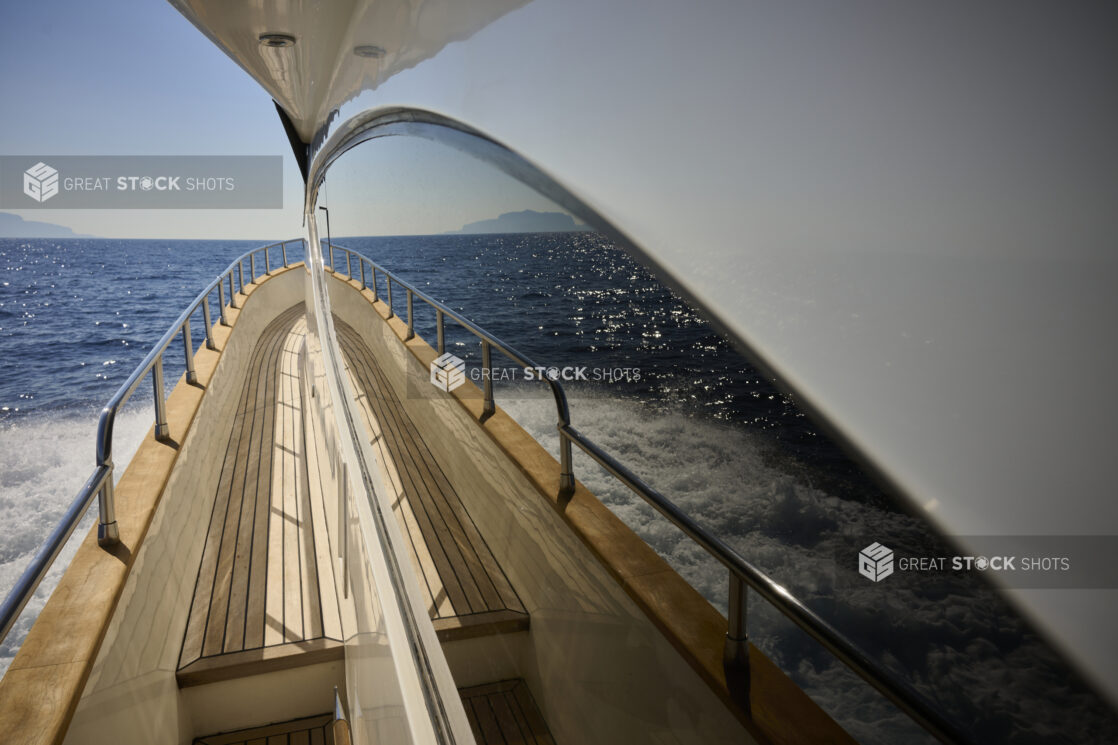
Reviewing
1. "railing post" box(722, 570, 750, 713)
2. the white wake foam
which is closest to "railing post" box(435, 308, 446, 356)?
"railing post" box(722, 570, 750, 713)

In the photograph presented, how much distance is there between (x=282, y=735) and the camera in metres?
2.08

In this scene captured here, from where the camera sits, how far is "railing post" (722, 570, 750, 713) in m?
0.21

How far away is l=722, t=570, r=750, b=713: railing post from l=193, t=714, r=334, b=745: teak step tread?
7.62 ft

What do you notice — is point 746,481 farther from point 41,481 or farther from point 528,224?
point 41,481

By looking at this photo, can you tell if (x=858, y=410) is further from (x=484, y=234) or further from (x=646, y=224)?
(x=484, y=234)

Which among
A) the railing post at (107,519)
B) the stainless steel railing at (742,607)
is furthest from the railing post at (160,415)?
the stainless steel railing at (742,607)

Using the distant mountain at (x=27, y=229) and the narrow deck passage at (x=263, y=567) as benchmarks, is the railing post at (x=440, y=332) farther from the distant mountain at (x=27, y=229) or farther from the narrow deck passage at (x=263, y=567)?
the distant mountain at (x=27, y=229)

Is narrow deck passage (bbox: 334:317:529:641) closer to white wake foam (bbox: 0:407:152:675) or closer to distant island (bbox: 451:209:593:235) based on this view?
distant island (bbox: 451:209:593:235)

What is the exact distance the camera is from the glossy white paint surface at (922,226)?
0.37 feet

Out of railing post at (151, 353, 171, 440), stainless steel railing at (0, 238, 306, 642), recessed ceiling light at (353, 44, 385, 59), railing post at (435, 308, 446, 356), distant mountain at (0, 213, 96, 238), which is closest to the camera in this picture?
railing post at (435, 308, 446, 356)

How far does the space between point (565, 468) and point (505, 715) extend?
0.57 ft

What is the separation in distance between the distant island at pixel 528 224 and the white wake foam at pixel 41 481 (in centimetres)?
465

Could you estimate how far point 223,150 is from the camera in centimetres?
5059

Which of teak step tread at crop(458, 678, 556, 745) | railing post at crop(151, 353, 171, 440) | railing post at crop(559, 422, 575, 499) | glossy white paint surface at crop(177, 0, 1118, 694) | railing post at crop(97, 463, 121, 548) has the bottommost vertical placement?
railing post at crop(97, 463, 121, 548)
